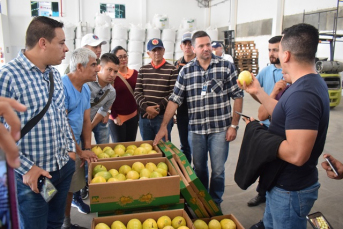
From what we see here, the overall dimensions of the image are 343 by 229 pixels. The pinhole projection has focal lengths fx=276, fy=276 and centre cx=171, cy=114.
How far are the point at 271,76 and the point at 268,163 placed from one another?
141 cm

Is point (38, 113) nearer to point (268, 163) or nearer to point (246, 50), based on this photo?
point (268, 163)

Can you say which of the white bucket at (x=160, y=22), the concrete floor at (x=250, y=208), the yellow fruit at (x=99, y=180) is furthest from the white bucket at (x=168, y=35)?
the yellow fruit at (x=99, y=180)

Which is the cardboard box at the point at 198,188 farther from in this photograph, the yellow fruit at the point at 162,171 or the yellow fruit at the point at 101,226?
the yellow fruit at the point at 101,226

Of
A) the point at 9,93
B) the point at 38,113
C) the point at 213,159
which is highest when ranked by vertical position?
the point at 9,93

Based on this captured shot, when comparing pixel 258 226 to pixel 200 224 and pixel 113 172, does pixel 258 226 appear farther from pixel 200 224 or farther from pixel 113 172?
pixel 113 172

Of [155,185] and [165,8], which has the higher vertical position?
[165,8]

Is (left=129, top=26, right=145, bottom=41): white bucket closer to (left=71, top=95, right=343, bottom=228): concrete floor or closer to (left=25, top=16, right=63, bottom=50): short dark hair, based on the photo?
(left=71, top=95, right=343, bottom=228): concrete floor

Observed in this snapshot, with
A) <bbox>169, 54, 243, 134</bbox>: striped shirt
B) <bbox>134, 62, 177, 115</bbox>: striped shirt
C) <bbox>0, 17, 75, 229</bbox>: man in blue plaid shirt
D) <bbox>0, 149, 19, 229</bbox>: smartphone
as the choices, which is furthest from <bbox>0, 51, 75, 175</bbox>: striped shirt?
<bbox>134, 62, 177, 115</bbox>: striped shirt

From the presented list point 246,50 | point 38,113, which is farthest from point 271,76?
point 246,50

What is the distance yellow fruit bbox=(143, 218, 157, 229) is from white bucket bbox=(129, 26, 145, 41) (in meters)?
8.83

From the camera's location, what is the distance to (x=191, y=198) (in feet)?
6.28

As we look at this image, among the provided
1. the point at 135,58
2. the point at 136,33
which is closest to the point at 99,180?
the point at 135,58

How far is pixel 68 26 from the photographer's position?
31.6 ft

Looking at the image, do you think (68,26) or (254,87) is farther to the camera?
(68,26)
